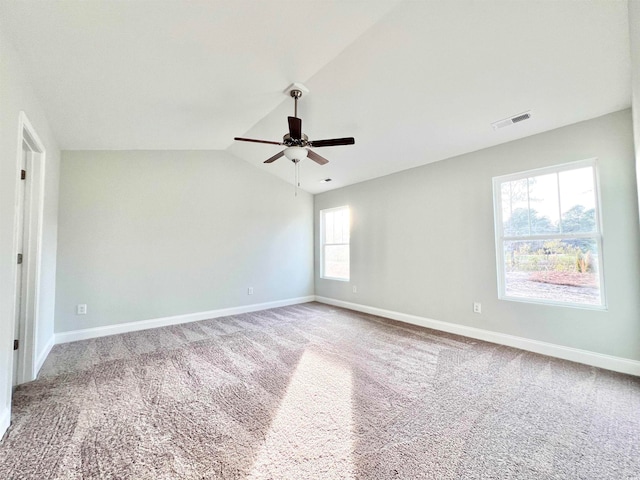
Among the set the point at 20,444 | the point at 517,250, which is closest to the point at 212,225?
the point at 20,444

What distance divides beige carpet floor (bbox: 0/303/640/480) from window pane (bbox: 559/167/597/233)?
1459mm

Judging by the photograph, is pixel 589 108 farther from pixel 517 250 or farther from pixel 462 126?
pixel 517 250

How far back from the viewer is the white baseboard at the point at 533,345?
2629 millimetres

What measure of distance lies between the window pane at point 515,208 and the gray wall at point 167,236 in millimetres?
3820

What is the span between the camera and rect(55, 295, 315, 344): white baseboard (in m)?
3.63

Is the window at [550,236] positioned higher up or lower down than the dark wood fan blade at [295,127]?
lower down

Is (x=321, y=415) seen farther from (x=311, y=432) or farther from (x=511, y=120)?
(x=511, y=120)

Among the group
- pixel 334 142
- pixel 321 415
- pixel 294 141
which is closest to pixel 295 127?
pixel 294 141

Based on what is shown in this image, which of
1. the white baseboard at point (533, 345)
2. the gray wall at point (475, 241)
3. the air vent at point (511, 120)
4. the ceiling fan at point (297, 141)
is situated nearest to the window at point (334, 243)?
the gray wall at point (475, 241)

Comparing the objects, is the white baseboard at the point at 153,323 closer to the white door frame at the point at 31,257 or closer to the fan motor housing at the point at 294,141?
the white door frame at the point at 31,257

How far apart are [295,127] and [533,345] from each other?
3600 millimetres

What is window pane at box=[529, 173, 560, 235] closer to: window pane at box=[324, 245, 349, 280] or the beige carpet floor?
the beige carpet floor

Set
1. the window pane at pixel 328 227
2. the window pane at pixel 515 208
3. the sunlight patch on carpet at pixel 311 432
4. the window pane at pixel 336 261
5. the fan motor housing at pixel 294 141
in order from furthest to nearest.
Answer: the window pane at pixel 328 227 → the window pane at pixel 336 261 → the window pane at pixel 515 208 → the fan motor housing at pixel 294 141 → the sunlight patch on carpet at pixel 311 432

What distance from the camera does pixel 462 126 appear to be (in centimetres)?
324
